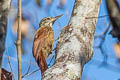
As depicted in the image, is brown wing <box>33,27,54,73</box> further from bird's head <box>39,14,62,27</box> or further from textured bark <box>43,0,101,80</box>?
textured bark <box>43,0,101,80</box>

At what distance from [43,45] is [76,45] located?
1.40 meters

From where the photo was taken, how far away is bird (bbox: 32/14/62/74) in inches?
139

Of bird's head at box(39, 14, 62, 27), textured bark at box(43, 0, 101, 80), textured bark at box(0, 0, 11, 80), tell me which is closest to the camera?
textured bark at box(0, 0, 11, 80)

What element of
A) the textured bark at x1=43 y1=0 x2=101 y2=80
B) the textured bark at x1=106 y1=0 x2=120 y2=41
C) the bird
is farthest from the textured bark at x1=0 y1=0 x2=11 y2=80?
the bird

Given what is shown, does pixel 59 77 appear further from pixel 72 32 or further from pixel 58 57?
pixel 72 32

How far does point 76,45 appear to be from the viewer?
2.59m

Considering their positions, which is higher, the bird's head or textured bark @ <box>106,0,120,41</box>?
textured bark @ <box>106,0,120,41</box>

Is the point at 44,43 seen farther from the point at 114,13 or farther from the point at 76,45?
the point at 114,13

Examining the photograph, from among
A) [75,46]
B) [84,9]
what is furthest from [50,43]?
[75,46]

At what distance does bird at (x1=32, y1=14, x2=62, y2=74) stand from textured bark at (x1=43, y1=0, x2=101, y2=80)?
2.39 ft

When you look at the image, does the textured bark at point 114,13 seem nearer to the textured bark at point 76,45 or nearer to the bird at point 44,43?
the textured bark at point 76,45

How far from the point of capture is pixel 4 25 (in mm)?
1396

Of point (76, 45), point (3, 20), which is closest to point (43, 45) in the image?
point (76, 45)

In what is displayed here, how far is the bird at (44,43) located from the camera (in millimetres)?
3539
